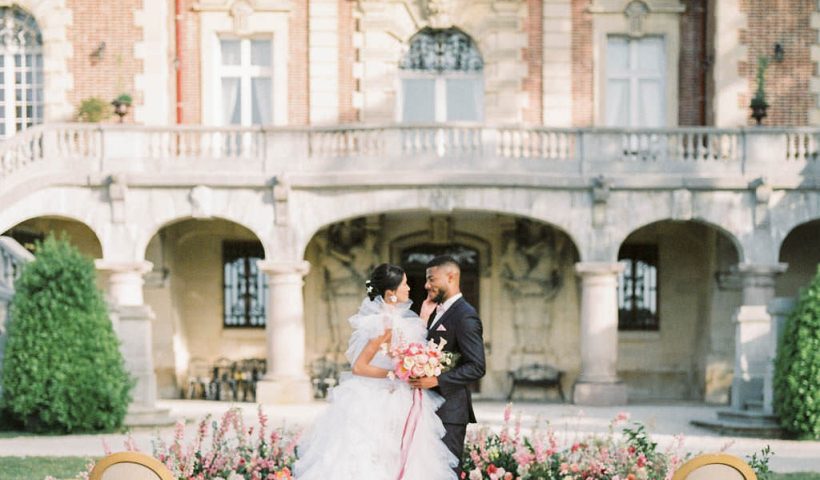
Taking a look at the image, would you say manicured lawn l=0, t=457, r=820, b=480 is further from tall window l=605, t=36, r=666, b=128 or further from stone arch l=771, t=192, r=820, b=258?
tall window l=605, t=36, r=666, b=128

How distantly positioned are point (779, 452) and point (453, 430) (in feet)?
24.7

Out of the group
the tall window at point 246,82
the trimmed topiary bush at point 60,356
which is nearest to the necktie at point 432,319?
the trimmed topiary bush at point 60,356

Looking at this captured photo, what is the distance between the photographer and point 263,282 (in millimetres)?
25656

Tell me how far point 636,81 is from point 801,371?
9688 millimetres

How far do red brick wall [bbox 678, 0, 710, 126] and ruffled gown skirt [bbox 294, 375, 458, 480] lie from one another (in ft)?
55.1

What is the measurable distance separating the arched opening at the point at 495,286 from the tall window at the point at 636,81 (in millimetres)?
2740

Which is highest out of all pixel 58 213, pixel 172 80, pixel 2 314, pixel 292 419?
pixel 172 80

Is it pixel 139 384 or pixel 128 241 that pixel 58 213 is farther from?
pixel 139 384

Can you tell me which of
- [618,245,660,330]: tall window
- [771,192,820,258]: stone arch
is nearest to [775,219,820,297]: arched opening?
[771,192,820,258]: stone arch

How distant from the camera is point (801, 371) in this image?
650 inches

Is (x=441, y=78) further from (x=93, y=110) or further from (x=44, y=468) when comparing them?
(x=44, y=468)

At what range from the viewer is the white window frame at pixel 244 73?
81.0 ft

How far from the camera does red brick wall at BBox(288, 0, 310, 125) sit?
24.4 meters

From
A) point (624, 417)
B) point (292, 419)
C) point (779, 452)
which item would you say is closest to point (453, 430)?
point (624, 417)
